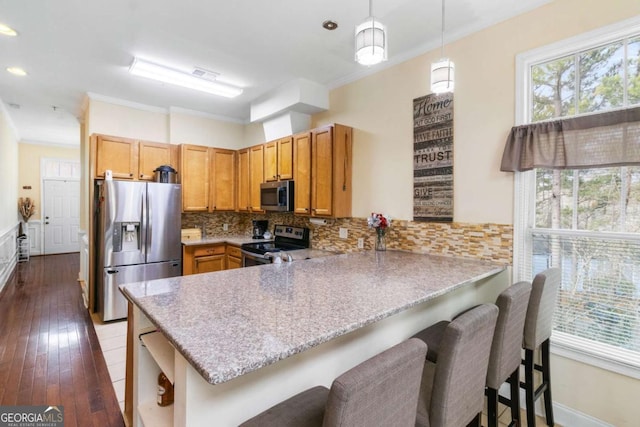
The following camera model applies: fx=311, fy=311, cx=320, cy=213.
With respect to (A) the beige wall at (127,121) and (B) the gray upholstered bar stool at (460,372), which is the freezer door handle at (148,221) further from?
(B) the gray upholstered bar stool at (460,372)

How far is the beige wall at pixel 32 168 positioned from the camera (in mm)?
7434

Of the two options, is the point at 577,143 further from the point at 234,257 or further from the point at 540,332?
the point at 234,257

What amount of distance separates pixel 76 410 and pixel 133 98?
3551mm

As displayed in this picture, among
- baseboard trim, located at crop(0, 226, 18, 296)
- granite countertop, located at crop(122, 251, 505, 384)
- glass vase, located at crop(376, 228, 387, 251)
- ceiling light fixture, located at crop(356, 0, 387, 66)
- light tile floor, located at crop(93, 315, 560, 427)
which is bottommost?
light tile floor, located at crop(93, 315, 560, 427)

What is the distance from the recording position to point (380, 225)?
287cm

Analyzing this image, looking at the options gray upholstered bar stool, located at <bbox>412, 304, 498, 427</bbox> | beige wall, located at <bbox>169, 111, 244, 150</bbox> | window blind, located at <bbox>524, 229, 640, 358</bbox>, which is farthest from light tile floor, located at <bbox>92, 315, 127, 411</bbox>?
window blind, located at <bbox>524, 229, 640, 358</bbox>

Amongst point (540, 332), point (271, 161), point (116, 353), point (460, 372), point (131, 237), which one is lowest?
point (116, 353)

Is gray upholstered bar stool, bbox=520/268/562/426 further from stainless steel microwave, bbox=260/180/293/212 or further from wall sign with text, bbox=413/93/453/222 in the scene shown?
stainless steel microwave, bbox=260/180/293/212

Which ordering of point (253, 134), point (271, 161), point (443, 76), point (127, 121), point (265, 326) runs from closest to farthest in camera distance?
point (265, 326) → point (443, 76) → point (271, 161) → point (127, 121) → point (253, 134)

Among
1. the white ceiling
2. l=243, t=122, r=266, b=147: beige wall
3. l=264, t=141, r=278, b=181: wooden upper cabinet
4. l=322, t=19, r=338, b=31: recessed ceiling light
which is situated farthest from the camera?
l=243, t=122, r=266, b=147: beige wall

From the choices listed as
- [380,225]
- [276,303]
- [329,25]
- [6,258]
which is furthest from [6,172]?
[276,303]

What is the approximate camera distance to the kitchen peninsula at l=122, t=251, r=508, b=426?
0.98 m

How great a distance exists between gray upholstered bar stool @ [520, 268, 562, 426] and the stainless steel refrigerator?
12.4ft

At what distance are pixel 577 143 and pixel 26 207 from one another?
1015cm
